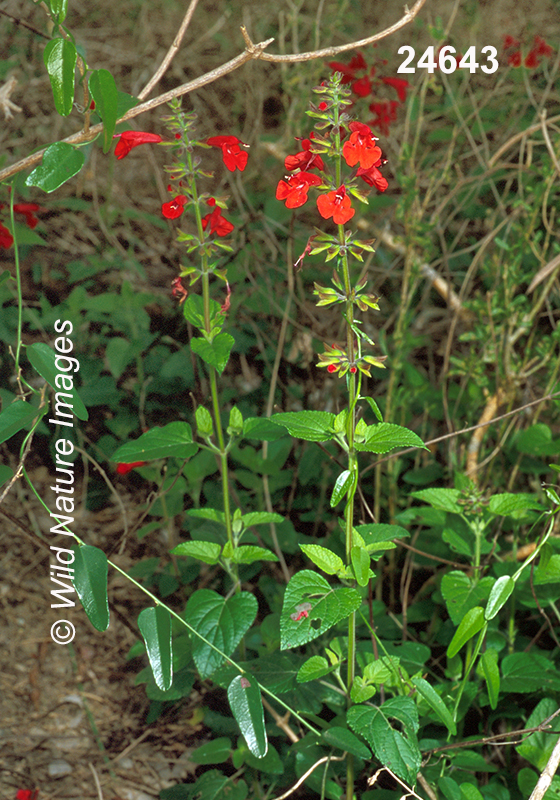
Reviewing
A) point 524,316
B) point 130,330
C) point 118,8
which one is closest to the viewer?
point 524,316

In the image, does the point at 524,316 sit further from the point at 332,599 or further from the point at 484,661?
the point at 332,599

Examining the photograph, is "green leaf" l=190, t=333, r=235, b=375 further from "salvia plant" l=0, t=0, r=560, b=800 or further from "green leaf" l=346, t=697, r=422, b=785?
"green leaf" l=346, t=697, r=422, b=785


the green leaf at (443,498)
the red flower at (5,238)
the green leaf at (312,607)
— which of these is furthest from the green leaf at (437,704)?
the red flower at (5,238)

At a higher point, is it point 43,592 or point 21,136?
point 21,136

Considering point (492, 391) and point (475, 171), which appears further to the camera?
point (475, 171)

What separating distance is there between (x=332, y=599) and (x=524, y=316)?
105 centimetres

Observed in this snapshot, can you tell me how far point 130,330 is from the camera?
2.13 metres

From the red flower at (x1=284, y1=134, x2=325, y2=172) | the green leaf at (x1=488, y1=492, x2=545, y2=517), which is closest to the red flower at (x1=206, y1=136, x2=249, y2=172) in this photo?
the red flower at (x1=284, y1=134, x2=325, y2=172)

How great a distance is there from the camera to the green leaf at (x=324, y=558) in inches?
38.7

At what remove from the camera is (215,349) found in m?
1.03

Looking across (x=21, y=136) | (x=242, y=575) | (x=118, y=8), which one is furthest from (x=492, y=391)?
(x=118, y=8)

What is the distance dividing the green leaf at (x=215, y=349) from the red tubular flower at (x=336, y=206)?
0.25 m

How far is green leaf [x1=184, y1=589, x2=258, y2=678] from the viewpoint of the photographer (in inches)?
40.7

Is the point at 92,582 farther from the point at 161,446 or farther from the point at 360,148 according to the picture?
Result: the point at 360,148
